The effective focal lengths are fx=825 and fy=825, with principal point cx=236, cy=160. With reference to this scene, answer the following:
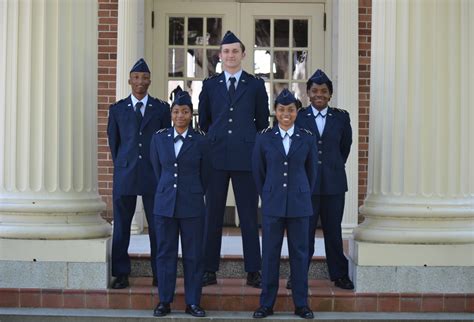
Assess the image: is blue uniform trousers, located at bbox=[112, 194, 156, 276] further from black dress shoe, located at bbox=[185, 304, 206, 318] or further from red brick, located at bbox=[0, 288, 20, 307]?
red brick, located at bbox=[0, 288, 20, 307]

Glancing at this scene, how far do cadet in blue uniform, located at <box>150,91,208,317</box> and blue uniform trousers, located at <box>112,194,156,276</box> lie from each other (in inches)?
16.8

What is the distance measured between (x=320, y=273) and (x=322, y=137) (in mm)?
1240

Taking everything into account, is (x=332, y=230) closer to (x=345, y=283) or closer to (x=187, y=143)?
(x=345, y=283)

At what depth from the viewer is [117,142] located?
6.79 m

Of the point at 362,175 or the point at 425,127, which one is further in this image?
the point at 362,175

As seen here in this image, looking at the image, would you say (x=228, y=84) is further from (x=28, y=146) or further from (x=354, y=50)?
(x=354, y=50)

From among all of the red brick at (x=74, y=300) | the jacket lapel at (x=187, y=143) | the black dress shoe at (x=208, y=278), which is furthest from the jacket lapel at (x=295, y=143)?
the red brick at (x=74, y=300)

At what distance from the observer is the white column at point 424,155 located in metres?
6.46

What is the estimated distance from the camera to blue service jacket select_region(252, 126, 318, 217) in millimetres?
6086

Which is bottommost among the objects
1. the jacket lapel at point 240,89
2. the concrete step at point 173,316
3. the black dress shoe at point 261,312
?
the concrete step at point 173,316

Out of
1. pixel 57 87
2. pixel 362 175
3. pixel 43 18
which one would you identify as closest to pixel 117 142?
pixel 57 87

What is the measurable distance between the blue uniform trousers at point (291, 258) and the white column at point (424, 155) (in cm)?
59

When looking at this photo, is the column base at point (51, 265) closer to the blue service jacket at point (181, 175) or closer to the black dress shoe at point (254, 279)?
the blue service jacket at point (181, 175)

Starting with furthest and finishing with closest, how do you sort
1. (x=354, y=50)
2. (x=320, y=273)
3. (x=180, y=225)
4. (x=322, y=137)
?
(x=354, y=50) → (x=320, y=273) → (x=322, y=137) → (x=180, y=225)
